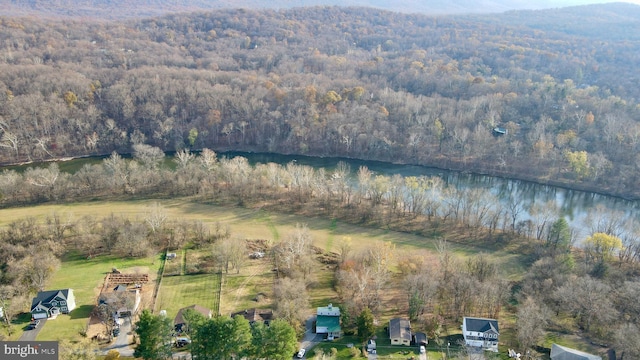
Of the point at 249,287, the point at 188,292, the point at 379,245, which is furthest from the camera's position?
the point at 379,245

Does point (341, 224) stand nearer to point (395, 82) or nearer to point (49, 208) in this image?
point (49, 208)

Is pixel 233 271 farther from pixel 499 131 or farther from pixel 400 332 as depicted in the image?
pixel 499 131

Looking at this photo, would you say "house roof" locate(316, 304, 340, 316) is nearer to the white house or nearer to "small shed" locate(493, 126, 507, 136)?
the white house

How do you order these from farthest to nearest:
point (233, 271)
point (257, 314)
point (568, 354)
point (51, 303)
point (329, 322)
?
point (233, 271), point (257, 314), point (51, 303), point (329, 322), point (568, 354)

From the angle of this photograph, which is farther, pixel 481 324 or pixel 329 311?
pixel 329 311

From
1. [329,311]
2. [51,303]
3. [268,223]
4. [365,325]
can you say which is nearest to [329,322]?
[329,311]

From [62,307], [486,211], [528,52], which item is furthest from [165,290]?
[528,52]
